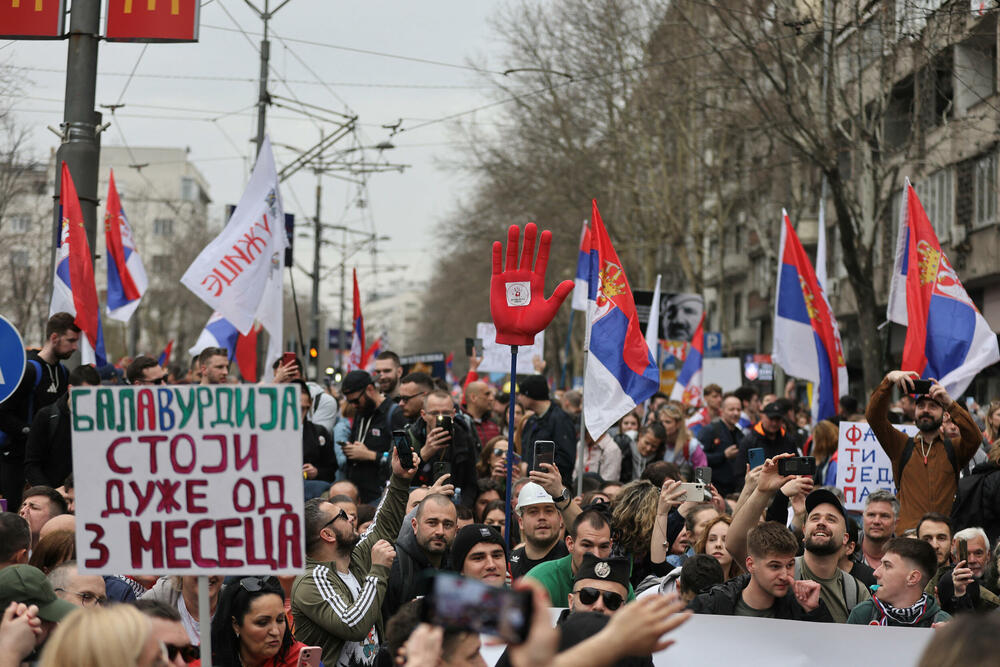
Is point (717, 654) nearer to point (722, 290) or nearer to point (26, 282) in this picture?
point (26, 282)

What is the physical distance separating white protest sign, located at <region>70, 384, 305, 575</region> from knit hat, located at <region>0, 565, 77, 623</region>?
0.34m

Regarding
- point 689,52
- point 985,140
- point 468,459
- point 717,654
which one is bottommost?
point 717,654

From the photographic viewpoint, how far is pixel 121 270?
14.1 meters

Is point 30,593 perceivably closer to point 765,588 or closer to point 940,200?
point 765,588

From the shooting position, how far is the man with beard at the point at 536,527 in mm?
7199

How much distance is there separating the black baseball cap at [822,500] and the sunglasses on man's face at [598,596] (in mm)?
1999

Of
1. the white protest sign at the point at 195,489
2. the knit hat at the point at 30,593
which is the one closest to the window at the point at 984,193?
the white protest sign at the point at 195,489

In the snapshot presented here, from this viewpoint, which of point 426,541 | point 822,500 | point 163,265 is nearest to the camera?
point 426,541

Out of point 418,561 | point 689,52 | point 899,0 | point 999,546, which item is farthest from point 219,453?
point 689,52

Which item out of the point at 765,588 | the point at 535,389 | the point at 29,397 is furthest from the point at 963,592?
the point at 29,397

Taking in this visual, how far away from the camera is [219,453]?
4570mm

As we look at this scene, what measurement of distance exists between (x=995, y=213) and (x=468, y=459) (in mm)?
20017

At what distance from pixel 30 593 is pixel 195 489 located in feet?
2.56

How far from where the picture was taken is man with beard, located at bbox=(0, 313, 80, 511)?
8.85m
